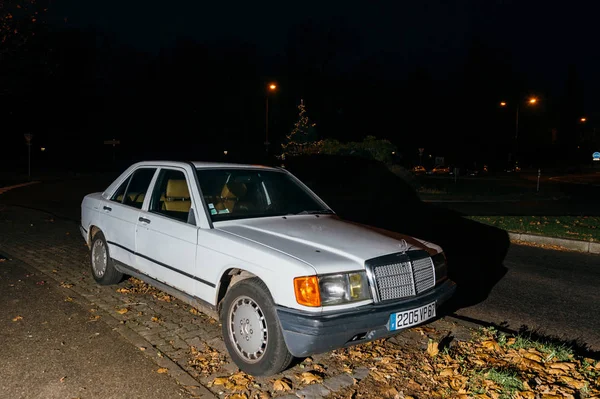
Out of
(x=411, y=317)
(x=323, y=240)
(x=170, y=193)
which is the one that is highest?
(x=170, y=193)

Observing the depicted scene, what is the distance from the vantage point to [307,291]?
373cm

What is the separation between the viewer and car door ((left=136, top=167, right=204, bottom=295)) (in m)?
4.78

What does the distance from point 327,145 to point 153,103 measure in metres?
41.8

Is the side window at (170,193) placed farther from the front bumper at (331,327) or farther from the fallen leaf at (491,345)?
the fallen leaf at (491,345)

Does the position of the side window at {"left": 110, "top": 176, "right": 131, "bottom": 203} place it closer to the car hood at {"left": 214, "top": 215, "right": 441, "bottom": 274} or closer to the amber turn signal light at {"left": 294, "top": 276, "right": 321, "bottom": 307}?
the car hood at {"left": 214, "top": 215, "right": 441, "bottom": 274}

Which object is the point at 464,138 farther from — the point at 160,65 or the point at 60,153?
the point at 60,153

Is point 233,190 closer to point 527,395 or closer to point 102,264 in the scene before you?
point 102,264

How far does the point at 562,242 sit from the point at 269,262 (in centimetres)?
839

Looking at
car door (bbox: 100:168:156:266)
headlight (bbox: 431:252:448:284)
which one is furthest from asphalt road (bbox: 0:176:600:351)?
car door (bbox: 100:168:156:266)

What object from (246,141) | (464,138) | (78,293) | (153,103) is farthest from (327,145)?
(464,138)

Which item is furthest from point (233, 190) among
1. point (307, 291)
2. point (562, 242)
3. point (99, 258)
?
point (562, 242)

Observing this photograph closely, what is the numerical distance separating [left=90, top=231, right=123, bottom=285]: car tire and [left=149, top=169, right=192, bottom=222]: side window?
1243 mm

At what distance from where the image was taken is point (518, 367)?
4082mm

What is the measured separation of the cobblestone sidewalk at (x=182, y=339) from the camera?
3.88m
